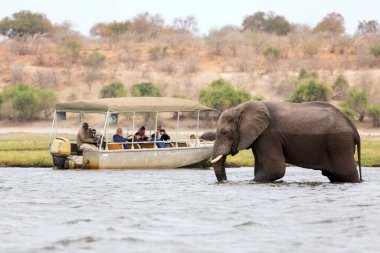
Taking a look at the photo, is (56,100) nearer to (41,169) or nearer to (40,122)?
(40,122)

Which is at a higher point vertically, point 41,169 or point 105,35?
point 105,35

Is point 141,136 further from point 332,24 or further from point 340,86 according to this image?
point 332,24

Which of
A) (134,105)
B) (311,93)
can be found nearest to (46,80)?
(311,93)

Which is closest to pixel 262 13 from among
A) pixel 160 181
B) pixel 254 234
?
pixel 160 181

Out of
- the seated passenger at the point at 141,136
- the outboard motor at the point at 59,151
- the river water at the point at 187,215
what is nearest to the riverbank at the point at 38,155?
the outboard motor at the point at 59,151

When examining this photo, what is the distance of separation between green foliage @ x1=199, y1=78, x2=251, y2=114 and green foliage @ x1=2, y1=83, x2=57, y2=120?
709 cm

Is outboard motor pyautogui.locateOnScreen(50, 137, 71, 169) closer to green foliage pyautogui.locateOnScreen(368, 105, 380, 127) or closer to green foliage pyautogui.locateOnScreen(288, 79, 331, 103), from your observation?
green foliage pyautogui.locateOnScreen(368, 105, 380, 127)

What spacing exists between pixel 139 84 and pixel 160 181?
30971mm

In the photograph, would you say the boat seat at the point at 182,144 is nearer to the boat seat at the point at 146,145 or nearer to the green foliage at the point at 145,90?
the boat seat at the point at 146,145

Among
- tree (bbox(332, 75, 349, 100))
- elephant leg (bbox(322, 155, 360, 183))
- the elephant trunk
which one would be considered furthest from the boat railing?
tree (bbox(332, 75, 349, 100))

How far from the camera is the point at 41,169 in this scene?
24.4m

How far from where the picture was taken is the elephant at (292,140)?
1788cm

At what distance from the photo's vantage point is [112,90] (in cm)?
5084

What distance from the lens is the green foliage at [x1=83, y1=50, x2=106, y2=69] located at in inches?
2274
